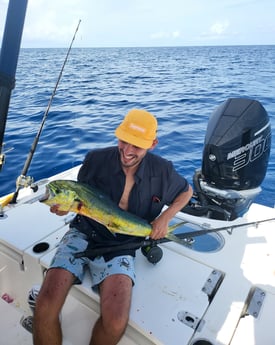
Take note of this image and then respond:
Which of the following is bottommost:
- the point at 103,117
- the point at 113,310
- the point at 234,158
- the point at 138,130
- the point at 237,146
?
the point at 103,117

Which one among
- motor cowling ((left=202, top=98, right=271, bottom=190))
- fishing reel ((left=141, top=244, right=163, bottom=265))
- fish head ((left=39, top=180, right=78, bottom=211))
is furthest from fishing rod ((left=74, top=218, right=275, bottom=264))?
motor cowling ((left=202, top=98, right=271, bottom=190))

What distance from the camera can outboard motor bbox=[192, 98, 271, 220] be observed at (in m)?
2.90

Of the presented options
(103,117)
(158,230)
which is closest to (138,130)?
(158,230)

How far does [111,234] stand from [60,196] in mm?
618

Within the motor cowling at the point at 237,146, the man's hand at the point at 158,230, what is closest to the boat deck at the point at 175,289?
the man's hand at the point at 158,230

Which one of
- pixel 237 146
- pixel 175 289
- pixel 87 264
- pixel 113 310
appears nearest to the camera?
pixel 113 310

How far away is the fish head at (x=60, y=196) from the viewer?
172 cm

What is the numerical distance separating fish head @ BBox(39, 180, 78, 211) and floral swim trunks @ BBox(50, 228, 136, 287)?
1.34 feet

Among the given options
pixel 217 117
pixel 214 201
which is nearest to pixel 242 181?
pixel 214 201

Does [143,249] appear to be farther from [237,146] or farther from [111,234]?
[237,146]

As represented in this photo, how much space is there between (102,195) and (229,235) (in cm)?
120

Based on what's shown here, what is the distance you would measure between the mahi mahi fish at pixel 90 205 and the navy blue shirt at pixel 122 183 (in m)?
0.22

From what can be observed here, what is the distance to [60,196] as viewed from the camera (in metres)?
1.73

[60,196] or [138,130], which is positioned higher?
[138,130]
